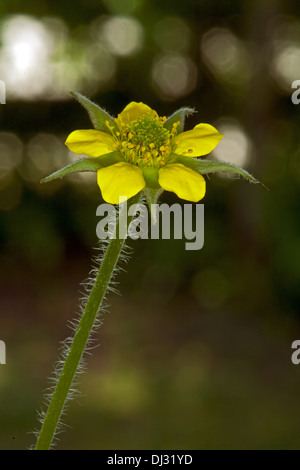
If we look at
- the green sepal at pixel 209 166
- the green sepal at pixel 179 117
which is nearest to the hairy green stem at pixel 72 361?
the green sepal at pixel 209 166

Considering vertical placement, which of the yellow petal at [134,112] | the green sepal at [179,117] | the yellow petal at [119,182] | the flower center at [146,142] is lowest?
the yellow petal at [119,182]

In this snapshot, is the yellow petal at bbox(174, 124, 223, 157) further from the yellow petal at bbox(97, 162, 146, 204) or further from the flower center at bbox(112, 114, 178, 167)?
the yellow petal at bbox(97, 162, 146, 204)

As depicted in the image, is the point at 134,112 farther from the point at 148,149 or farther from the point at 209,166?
the point at 209,166

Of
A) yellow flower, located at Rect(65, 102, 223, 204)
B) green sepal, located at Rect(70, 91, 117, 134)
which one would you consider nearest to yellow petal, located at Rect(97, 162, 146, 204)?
yellow flower, located at Rect(65, 102, 223, 204)

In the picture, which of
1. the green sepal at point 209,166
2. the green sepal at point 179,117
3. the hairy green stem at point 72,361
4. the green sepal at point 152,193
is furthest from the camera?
the green sepal at point 179,117

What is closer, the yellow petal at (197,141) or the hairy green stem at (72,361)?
the hairy green stem at (72,361)

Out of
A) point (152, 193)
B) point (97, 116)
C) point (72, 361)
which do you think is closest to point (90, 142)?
point (97, 116)

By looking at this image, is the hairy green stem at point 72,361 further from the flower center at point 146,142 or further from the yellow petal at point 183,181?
the flower center at point 146,142

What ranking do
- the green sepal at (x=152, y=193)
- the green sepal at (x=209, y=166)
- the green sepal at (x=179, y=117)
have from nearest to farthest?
the green sepal at (x=209, y=166) < the green sepal at (x=152, y=193) < the green sepal at (x=179, y=117)
